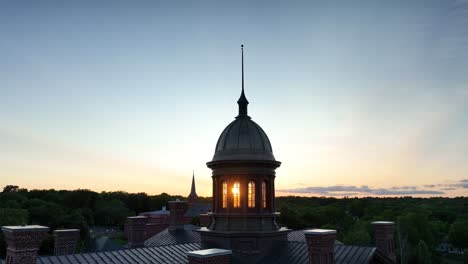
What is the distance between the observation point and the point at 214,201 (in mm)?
20312

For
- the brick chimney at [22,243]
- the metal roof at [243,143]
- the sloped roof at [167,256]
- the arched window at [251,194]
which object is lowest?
the sloped roof at [167,256]

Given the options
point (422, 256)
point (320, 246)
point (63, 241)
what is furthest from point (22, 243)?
point (422, 256)

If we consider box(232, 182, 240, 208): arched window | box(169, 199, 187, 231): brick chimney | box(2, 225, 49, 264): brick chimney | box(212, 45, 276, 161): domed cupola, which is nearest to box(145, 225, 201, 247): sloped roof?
box(169, 199, 187, 231): brick chimney

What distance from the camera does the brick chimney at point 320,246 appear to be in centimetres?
1469

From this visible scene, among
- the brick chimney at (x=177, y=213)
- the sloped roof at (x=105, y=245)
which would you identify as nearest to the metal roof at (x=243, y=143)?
the brick chimney at (x=177, y=213)

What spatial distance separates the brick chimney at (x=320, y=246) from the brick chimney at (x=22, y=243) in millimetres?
9890

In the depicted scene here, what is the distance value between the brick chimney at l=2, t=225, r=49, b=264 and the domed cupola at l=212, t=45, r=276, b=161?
9.44 m

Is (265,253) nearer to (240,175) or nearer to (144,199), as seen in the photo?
(240,175)

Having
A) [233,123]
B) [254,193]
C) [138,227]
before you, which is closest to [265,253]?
[254,193]

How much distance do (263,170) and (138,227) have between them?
34.8 ft

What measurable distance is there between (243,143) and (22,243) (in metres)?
10.9

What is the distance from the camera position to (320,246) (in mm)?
14695

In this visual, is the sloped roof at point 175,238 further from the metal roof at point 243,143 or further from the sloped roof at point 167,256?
the metal roof at point 243,143

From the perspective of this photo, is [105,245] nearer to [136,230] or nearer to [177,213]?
[177,213]
